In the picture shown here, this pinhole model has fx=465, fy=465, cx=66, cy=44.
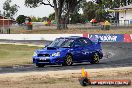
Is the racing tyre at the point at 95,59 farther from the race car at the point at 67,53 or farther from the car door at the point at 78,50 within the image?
the car door at the point at 78,50

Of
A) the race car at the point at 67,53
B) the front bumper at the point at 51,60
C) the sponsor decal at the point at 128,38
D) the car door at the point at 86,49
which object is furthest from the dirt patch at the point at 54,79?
the sponsor decal at the point at 128,38

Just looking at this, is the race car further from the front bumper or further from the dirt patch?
the dirt patch

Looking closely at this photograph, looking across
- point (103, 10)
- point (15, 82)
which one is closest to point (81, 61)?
point (15, 82)

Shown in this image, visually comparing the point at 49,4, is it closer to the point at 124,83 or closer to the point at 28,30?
the point at 28,30

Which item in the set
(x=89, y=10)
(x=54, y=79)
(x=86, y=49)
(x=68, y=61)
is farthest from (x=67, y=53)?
(x=89, y=10)

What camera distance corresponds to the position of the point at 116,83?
519 inches

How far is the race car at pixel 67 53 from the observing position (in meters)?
21.2

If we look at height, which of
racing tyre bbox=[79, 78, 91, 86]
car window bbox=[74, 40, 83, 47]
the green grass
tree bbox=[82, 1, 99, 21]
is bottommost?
the green grass

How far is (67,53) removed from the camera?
21.5 metres

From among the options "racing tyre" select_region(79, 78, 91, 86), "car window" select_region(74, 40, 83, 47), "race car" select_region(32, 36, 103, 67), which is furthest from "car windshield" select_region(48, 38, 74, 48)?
"racing tyre" select_region(79, 78, 91, 86)

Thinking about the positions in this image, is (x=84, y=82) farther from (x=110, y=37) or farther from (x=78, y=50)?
(x=110, y=37)

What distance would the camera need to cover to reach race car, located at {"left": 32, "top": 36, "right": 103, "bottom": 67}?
21172 millimetres

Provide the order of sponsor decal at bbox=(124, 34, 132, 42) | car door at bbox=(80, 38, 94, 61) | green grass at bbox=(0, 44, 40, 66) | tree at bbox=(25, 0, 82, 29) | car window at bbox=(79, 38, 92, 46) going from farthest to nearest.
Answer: tree at bbox=(25, 0, 82, 29), sponsor decal at bbox=(124, 34, 132, 42), green grass at bbox=(0, 44, 40, 66), car window at bbox=(79, 38, 92, 46), car door at bbox=(80, 38, 94, 61)

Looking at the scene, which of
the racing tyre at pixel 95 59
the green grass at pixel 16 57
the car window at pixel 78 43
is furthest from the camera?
the green grass at pixel 16 57
